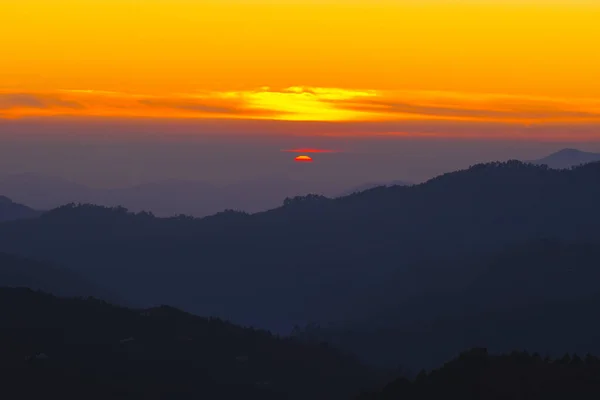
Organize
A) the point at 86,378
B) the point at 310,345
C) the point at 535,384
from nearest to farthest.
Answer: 1. the point at 535,384
2. the point at 86,378
3. the point at 310,345

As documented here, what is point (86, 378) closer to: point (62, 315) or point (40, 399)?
point (40, 399)

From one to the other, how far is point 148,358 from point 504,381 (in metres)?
63.6

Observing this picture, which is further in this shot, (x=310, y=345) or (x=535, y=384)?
(x=310, y=345)

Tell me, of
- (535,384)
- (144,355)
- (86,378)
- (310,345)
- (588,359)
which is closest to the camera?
(535,384)

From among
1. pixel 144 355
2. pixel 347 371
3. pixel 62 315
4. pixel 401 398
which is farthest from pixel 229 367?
pixel 401 398

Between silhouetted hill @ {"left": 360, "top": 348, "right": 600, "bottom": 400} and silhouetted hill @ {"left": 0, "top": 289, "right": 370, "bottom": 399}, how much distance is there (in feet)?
132

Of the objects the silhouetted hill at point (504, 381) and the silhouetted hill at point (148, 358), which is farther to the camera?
the silhouetted hill at point (148, 358)

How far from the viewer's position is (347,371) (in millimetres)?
158125

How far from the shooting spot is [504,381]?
292 feet

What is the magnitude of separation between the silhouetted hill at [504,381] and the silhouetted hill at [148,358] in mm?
40346

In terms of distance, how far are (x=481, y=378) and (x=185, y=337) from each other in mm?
72338

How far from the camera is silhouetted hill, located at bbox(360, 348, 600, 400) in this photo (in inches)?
3369

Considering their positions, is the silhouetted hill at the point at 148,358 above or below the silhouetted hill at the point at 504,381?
below

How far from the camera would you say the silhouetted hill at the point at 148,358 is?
12656 centimetres
